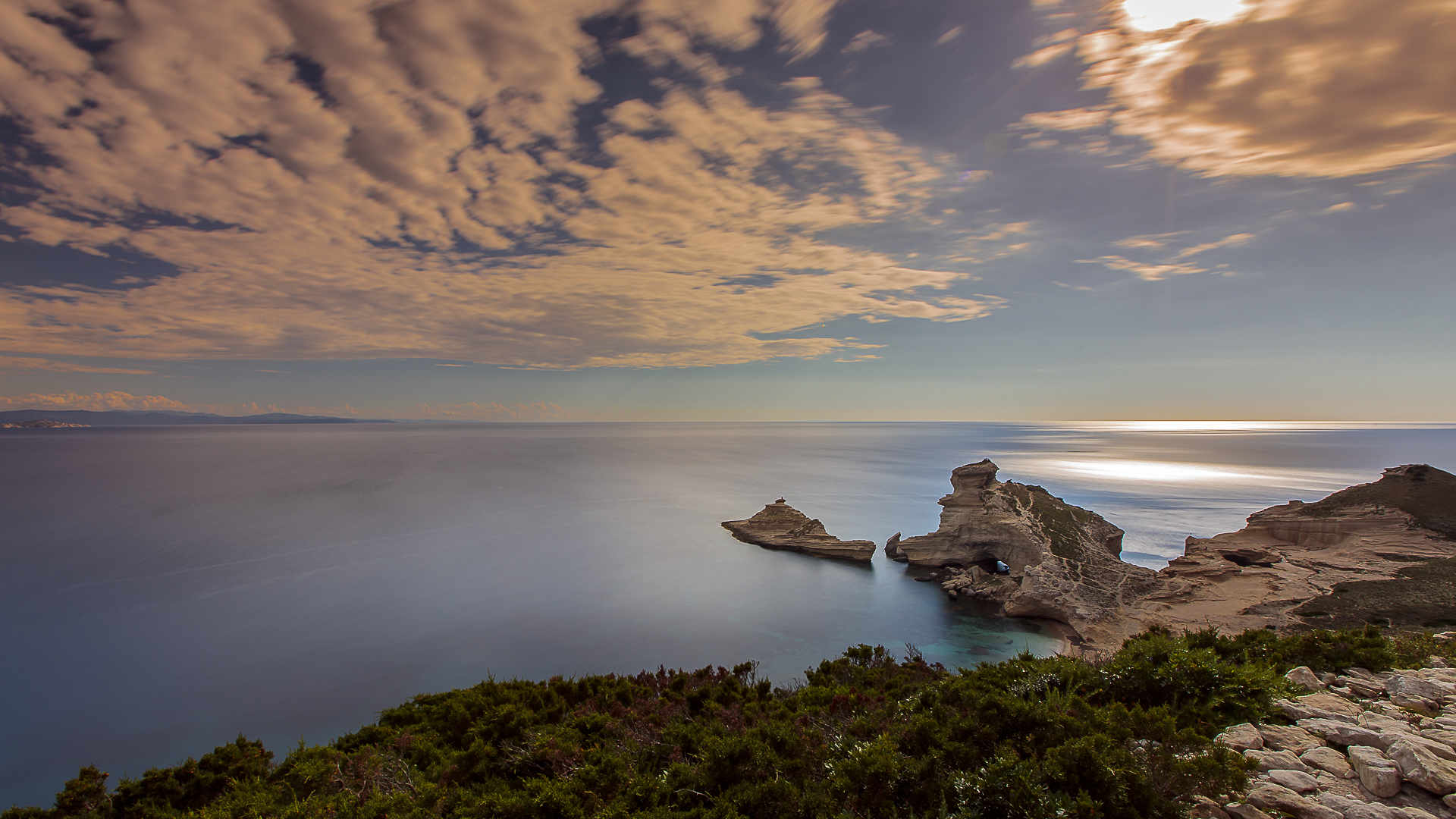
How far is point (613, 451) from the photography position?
159 m

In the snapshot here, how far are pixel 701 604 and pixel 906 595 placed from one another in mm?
14113

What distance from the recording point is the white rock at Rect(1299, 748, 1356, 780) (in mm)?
5781

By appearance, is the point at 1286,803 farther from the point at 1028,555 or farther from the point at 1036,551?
the point at 1028,555

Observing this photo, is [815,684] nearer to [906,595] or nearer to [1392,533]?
[906,595]

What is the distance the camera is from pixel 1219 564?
31.1 m

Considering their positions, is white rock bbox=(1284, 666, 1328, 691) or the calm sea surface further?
the calm sea surface

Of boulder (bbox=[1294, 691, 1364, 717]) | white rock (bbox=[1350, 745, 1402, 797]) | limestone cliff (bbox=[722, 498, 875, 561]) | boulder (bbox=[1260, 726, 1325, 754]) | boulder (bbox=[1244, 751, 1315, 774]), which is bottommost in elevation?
limestone cliff (bbox=[722, 498, 875, 561])

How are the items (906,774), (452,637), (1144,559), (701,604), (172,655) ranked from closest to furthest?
(906,774)
(172,655)
(452,637)
(701,604)
(1144,559)

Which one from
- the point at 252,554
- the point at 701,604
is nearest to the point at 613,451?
the point at 252,554

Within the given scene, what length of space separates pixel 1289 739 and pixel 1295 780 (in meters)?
1.72

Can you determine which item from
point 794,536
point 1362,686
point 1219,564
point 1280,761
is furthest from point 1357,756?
point 794,536

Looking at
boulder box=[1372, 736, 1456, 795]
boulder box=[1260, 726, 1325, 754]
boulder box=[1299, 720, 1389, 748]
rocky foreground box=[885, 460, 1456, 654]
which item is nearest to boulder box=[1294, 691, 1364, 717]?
boulder box=[1299, 720, 1389, 748]

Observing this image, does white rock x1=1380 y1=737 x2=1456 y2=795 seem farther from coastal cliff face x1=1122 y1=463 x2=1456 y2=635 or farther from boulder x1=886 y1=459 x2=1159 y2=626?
boulder x1=886 y1=459 x2=1159 y2=626

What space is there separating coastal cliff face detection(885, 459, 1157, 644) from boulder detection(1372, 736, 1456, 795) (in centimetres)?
2383
